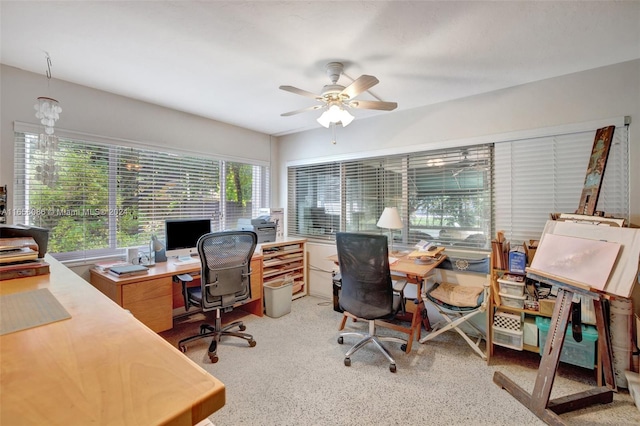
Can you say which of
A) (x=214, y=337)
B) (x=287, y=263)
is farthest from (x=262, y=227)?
(x=214, y=337)

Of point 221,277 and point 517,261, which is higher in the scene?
point 517,261

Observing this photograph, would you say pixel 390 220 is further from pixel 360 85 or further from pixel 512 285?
pixel 360 85

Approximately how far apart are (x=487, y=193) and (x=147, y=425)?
3.14 meters

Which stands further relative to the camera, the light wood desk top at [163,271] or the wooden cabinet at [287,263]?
the wooden cabinet at [287,263]

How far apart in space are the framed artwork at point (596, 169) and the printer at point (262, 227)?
314 centimetres

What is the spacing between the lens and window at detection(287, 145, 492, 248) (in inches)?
115

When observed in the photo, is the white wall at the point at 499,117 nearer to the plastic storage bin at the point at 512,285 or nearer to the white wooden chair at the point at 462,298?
the plastic storage bin at the point at 512,285

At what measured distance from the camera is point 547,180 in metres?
2.55

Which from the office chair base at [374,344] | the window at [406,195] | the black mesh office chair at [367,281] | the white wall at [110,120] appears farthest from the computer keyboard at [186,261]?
the window at [406,195]

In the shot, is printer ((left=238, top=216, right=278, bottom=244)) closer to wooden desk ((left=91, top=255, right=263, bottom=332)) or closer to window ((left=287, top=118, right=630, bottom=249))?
window ((left=287, top=118, right=630, bottom=249))

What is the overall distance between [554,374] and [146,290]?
2984 millimetres

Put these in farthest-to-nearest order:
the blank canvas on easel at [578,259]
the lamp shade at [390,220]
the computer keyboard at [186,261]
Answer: the lamp shade at [390,220]
the computer keyboard at [186,261]
the blank canvas on easel at [578,259]

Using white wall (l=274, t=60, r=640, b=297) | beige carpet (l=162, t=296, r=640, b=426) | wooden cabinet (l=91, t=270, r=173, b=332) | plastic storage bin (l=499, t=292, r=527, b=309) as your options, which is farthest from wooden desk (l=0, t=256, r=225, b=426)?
white wall (l=274, t=60, r=640, b=297)

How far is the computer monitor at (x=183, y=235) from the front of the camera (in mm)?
2891
